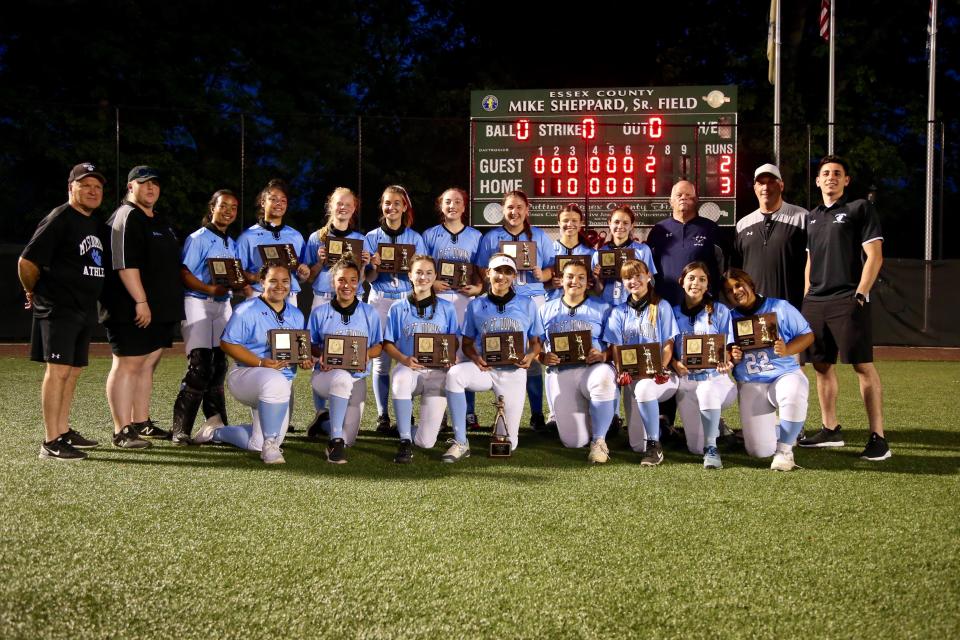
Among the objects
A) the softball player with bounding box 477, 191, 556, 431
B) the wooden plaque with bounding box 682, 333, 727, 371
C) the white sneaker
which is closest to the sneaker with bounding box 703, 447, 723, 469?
the wooden plaque with bounding box 682, 333, 727, 371

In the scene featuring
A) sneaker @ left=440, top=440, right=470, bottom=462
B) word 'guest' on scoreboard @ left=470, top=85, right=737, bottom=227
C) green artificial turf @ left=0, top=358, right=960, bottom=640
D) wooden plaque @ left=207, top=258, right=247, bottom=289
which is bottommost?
green artificial turf @ left=0, top=358, right=960, bottom=640

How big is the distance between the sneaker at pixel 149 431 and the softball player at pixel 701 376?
3610 millimetres

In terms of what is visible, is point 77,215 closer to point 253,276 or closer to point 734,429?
point 253,276

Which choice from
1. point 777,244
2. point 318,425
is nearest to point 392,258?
point 318,425

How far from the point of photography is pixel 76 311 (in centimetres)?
536

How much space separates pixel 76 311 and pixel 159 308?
2.13 ft

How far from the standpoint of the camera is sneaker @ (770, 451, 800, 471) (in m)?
5.09

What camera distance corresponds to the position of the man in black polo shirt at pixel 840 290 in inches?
222

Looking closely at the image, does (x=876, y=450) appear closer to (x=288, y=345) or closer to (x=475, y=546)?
(x=475, y=546)

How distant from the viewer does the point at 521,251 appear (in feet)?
20.7

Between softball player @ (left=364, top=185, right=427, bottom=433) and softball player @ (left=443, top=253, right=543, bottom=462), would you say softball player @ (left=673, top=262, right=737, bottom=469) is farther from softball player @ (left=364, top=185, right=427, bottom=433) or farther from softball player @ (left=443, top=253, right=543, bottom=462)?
softball player @ (left=364, top=185, right=427, bottom=433)

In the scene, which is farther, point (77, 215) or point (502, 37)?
point (502, 37)

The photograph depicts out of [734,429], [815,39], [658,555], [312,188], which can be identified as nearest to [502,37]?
[312,188]

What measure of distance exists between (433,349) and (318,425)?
130cm
